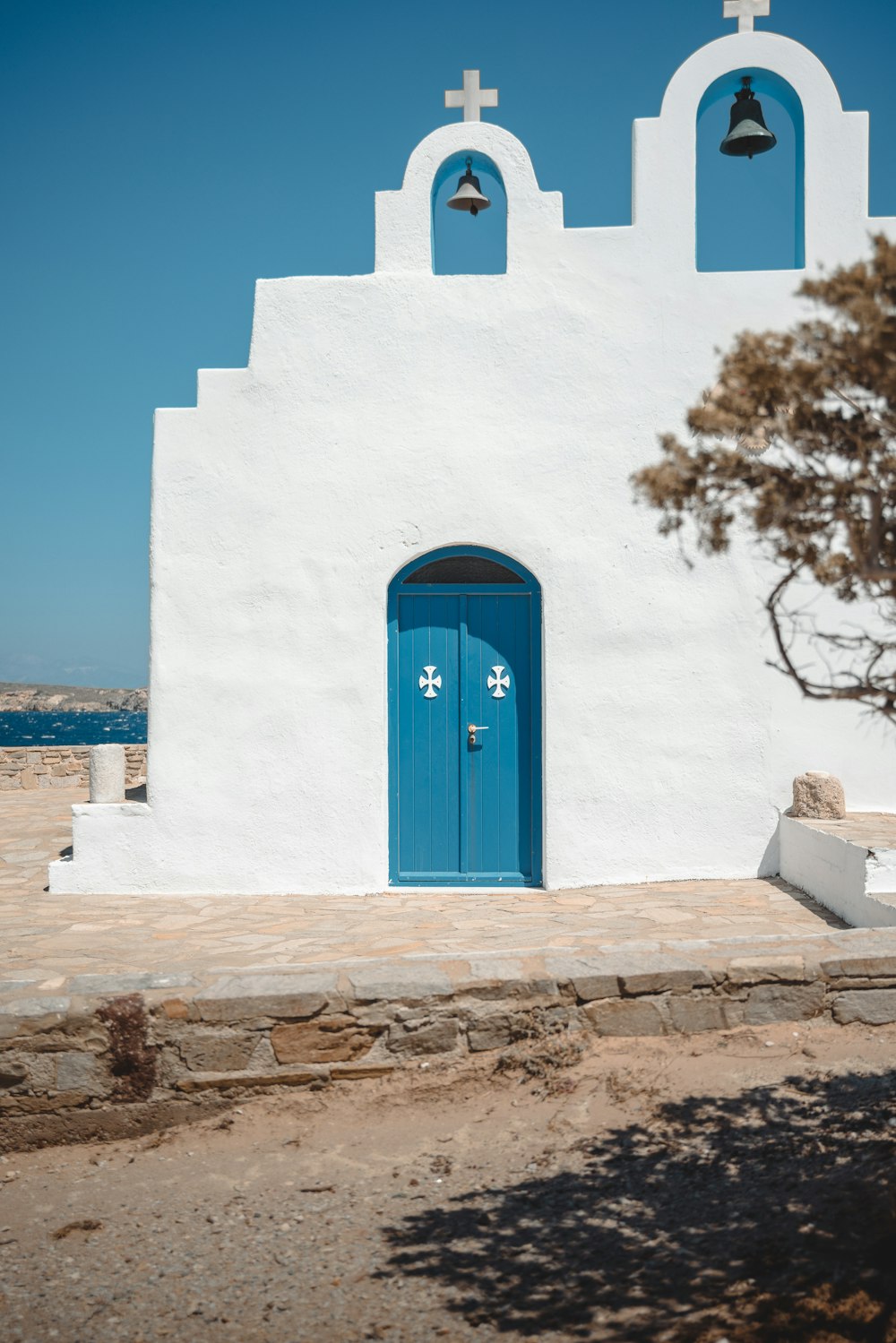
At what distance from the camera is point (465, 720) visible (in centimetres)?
838

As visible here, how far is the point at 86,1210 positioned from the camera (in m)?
4.27

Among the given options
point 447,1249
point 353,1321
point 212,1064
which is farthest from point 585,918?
point 353,1321

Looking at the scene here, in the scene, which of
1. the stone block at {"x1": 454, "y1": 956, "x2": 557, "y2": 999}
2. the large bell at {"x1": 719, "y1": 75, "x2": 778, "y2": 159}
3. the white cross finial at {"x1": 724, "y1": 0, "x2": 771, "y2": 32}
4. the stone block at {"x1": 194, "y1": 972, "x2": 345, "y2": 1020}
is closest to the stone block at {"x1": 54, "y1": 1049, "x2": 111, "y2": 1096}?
the stone block at {"x1": 194, "y1": 972, "x2": 345, "y2": 1020}

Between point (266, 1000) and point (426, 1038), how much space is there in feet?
2.46

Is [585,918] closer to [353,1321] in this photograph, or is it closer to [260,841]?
[260,841]

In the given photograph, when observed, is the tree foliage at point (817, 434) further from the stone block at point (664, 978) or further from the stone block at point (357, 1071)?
the stone block at point (357, 1071)

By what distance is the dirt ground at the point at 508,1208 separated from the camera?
336 cm

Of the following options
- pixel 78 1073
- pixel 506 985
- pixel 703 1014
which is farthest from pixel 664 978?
pixel 78 1073

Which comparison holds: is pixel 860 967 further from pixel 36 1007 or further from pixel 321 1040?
pixel 36 1007

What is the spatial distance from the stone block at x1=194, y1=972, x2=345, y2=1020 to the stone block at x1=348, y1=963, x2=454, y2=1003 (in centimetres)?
11

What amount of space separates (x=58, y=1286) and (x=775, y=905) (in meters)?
5.02

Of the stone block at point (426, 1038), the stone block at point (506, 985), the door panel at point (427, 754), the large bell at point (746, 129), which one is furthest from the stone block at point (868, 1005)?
the large bell at point (746, 129)

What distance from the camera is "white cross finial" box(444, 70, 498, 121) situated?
8.55m

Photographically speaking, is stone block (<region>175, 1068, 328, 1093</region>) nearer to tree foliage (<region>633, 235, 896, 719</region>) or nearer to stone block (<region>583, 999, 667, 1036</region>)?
stone block (<region>583, 999, 667, 1036</region>)
